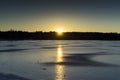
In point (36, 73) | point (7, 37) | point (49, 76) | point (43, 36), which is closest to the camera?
point (49, 76)

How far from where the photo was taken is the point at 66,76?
19.1m

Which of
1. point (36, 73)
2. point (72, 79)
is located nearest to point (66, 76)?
point (72, 79)

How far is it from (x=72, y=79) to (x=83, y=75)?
1595mm

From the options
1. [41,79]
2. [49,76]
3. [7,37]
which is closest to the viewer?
[41,79]

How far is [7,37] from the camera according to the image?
142 meters

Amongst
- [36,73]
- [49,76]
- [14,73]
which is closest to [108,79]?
[49,76]

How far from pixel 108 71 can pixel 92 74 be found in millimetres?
2013

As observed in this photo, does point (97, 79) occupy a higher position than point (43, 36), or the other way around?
point (43, 36)

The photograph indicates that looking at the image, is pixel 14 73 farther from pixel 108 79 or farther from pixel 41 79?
pixel 108 79

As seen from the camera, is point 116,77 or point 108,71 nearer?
point 116,77

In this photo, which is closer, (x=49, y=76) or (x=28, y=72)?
(x=49, y=76)

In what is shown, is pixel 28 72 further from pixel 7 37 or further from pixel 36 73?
pixel 7 37

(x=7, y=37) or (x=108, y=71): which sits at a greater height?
(x=7, y=37)

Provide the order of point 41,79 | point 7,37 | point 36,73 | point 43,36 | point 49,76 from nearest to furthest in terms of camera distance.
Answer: point 41,79 < point 49,76 < point 36,73 < point 7,37 < point 43,36
